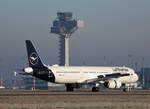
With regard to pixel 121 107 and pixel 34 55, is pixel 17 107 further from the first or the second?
pixel 34 55

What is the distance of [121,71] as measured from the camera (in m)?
110

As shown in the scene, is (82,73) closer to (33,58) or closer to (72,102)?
(33,58)

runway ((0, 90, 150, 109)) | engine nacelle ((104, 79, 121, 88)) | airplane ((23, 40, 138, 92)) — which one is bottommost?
runway ((0, 90, 150, 109))

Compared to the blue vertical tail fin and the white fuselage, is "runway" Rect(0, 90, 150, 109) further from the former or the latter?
the blue vertical tail fin

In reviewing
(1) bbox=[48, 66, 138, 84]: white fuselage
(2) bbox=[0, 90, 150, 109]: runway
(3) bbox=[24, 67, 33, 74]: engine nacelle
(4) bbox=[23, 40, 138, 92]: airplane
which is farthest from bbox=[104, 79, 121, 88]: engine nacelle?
(2) bbox=[0, 90, 150, 109]: runway

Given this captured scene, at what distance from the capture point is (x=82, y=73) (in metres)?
104

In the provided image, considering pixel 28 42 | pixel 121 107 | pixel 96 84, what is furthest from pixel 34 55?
pixel 121 107

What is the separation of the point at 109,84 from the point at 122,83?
757 cm

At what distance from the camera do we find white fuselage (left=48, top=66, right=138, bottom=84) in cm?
10025

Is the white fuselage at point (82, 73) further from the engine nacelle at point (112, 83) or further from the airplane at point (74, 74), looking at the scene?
the engine nacelle at point (112, 83)

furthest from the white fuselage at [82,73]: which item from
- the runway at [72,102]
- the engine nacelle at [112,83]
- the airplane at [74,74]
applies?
the runway at [72,102]

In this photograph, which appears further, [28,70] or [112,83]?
[112,83]

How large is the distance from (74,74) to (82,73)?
6.95 ft

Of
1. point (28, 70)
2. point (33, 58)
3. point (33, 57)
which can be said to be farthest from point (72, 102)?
point (33, 57)
